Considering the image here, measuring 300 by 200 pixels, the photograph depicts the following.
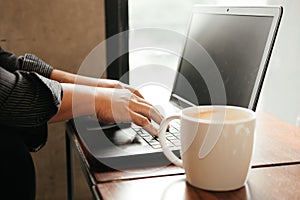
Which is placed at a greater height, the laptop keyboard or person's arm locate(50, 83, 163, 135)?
person's arm locate(50, 83, 163, 135)

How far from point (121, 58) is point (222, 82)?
642mm

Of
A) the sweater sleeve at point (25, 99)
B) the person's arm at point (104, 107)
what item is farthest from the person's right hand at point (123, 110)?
the sweater sleeve at point (25, 99)

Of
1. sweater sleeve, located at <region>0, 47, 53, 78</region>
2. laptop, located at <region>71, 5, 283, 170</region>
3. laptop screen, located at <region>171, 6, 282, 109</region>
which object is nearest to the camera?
laptop, located at <region>71, 5, 283, 170</region>

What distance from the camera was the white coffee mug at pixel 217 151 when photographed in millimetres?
658

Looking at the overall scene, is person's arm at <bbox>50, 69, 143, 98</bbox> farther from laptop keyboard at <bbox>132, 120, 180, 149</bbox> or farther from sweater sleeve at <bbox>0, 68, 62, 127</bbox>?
sweater sleeve at <bbox>0, 68, 62, 127</bbox>

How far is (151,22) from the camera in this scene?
5.51ft

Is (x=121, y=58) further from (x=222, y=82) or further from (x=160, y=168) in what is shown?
(x=160, y=168)

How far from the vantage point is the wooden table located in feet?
2.25

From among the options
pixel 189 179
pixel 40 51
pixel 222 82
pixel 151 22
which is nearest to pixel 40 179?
pixel 40 51

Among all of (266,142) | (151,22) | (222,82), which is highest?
(151,22)

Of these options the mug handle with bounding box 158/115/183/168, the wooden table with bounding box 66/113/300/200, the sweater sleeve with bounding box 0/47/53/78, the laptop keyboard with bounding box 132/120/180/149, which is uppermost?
the sweater sleeve with bounding box 0/47/53/78

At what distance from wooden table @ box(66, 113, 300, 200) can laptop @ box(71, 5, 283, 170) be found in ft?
0.11

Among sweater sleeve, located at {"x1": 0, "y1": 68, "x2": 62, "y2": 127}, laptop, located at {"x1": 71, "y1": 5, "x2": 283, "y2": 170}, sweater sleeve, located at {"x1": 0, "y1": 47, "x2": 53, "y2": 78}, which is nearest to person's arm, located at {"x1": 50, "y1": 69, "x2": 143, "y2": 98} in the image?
sweater sleeve, located at {"x1": 0, "y1": 47, "x2": 53, "y2": 78}

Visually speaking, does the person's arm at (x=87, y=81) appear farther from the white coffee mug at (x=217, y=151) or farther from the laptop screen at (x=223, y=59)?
the white coffee mug at (x=217, y=151)
